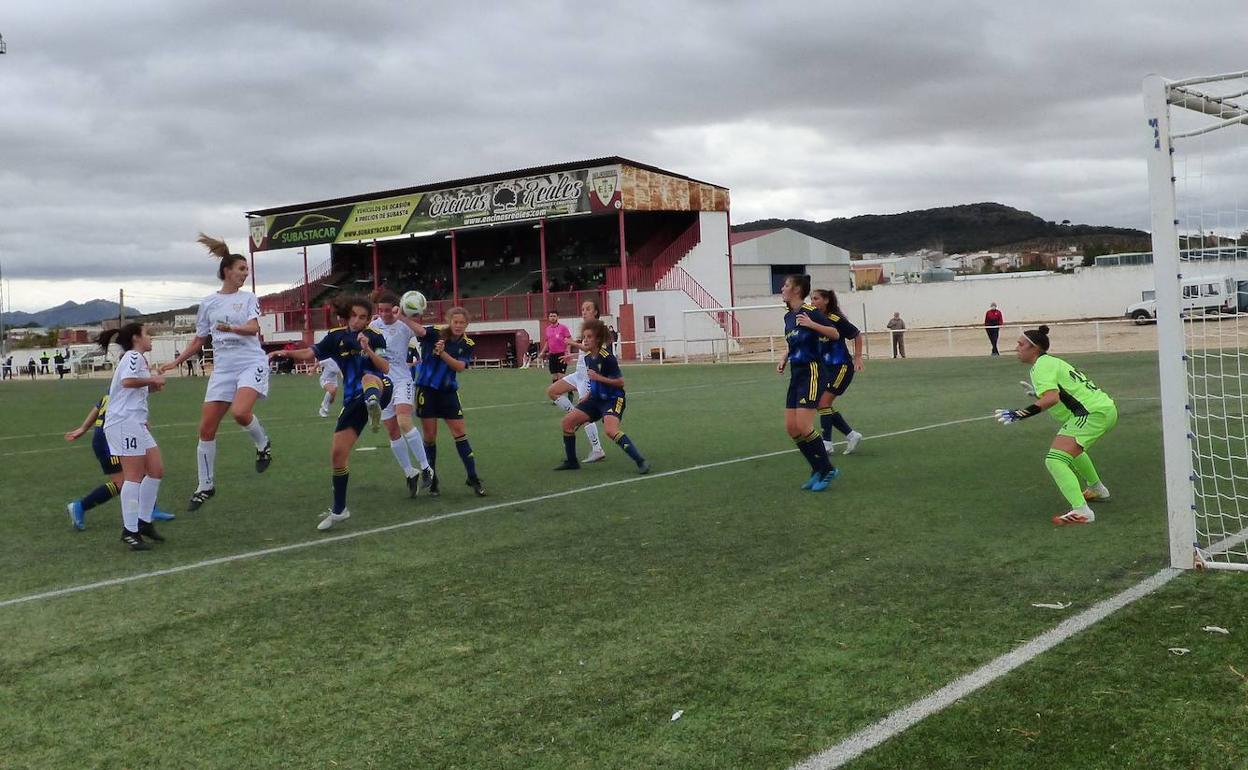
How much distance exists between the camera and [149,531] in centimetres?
815

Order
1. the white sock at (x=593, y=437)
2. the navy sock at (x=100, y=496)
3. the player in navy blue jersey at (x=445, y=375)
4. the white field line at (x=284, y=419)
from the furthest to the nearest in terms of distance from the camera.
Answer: the white field line at (x=284, y=419) < the white sock at (x=593, y=437) < the player in navy blue jersey at (x=445, y=375) < the navy sock at (x=100, y=496)

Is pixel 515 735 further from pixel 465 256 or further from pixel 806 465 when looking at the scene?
pixel 465 256

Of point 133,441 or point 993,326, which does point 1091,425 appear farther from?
point 993,326

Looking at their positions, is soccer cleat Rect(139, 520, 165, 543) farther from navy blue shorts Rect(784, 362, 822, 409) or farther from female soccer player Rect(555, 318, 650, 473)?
navy blue shorts Rect(784, 362, 822, 409)

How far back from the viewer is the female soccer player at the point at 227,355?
32.1ft

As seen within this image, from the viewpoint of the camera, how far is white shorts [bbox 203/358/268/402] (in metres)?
10.1

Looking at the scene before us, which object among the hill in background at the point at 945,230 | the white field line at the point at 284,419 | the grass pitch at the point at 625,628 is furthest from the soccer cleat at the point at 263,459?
the hill in background at the point at 945,230

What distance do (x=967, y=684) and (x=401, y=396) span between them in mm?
7683

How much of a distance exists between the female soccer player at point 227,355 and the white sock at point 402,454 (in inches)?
48.1

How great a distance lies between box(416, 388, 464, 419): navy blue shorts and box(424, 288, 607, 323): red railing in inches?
1428

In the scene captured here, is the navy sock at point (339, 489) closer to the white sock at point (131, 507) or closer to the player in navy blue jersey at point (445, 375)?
the white sock at point (131, 507)

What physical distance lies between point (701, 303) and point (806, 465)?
3868 centimetres

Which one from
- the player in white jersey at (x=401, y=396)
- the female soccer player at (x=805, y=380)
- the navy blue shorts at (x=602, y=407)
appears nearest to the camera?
the female soccer player at (x=805, y=380)

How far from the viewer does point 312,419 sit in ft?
67.7
